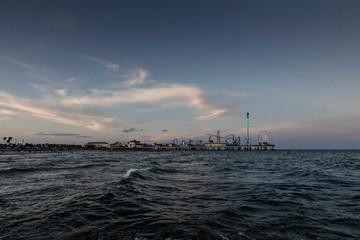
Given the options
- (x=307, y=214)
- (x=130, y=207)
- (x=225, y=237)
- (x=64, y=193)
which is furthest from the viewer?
(x=64, y=193)

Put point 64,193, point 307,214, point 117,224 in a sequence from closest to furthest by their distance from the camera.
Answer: point 117,224 < point 307,214 < point 64,193

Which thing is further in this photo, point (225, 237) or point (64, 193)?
point (64, 193)

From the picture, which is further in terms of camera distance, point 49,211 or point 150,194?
point 150,194

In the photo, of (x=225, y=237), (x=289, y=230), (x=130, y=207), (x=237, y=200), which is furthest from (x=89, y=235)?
(x=237, y=200)

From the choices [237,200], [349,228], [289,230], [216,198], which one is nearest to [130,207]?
[216,198]

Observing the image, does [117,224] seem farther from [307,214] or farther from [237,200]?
[307,214]

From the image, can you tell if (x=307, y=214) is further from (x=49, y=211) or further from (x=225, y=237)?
(x=49, y=211)

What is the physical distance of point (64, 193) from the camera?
15.7 meters

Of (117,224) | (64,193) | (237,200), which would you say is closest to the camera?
(117,224)

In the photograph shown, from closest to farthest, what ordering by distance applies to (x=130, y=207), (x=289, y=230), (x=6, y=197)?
(x=289, y=230) → (x=130, y=207) → (x=6, y=197)

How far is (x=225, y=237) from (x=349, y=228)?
5.65 metres

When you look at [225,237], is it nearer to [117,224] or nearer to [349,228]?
[117,224]

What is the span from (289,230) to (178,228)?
4531mm

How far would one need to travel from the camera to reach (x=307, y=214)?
10.7m
